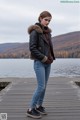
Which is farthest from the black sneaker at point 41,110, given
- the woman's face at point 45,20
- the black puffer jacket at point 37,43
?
the woman's face at point 45,20

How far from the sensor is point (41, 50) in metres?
7.10

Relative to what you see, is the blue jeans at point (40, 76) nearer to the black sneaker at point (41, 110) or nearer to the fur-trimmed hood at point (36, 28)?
the black sneaker at point (41, 110)

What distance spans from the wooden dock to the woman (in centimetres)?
49

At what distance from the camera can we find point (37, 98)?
23.9 feet

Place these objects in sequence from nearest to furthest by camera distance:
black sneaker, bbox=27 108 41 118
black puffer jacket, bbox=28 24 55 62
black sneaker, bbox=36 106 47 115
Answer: black puffer jacket, bbox=28 24 55 62 < black sneaker, bbox=27 108 41 118 < black sneaker, bbox=36 106 47 115

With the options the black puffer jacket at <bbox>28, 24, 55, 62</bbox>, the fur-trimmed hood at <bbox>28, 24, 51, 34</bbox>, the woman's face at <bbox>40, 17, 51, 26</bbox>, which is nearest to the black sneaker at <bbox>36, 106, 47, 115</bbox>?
the black puffer jacket at <bbox>28, 24, 55, 62</bbox>

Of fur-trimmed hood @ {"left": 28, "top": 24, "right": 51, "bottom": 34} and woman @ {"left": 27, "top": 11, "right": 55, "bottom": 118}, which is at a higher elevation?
fur-trimmed hood @ {"left": 28, "top": 24, "right": 51, "bottom": 34}

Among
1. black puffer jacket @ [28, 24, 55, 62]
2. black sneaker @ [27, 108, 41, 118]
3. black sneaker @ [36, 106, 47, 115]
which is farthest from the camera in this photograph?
black sneaker @ [36, 106, 47, 115]

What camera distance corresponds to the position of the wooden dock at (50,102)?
7555 mm

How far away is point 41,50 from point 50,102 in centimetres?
241

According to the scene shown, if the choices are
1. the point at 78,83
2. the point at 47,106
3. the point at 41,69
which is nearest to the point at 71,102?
the point at 47,106

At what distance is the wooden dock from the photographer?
7.55 m

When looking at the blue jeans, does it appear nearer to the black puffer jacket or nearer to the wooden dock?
the black puffer jacket

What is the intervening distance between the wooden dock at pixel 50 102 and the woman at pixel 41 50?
1.59 ft
